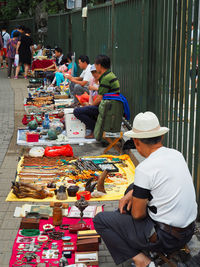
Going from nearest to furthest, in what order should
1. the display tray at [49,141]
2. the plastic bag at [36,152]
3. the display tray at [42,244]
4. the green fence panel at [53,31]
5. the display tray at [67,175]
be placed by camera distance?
the display tray at [42,244] → the display tray at [67,175] → the plastic bag at [36,152] → the display tray at [49,141] → the green fence panel at [53,31]

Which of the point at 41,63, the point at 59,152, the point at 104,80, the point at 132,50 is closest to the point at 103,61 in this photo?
the point at 104,80

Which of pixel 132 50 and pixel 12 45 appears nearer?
pixel 132 50

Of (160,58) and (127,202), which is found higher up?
(160,58)

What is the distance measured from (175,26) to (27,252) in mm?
3205

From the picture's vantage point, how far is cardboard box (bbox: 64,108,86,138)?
29.5 feet

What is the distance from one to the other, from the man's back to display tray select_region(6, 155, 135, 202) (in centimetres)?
242

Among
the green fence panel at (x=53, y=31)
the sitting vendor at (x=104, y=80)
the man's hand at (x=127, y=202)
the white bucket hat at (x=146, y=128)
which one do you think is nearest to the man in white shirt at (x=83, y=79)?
the sitting vendor at (x=104, y=80)

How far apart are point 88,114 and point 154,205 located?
520 centimetres

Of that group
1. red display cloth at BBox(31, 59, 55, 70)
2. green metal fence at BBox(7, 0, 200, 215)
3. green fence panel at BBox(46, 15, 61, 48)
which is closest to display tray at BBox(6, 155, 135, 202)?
green metal fence at BBox(7, 0, 200, 215)

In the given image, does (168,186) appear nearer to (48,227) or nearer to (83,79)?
(48,227)

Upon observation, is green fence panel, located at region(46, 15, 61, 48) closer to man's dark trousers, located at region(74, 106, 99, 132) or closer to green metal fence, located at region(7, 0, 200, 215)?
green metal fence, located at region(7, 0, 200, 215)

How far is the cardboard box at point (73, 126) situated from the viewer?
29.5 ft

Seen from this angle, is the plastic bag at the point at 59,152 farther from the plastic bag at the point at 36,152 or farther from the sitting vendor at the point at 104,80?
the sitting vendor at the point at 104,80

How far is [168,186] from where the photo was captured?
11.8 ft
